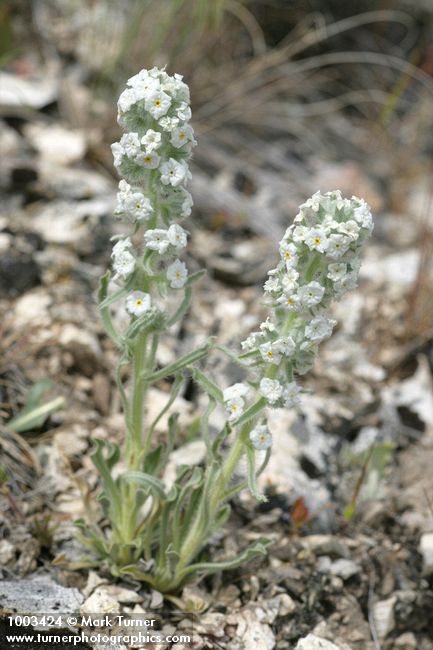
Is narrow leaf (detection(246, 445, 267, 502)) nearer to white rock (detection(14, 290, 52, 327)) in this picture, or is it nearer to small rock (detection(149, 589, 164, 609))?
small rock (detection(149, 589, 164, 609))

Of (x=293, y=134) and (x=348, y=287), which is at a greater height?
(x=293, y=134)

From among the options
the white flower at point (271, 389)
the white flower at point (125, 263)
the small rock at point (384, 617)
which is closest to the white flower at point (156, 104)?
the white flower at point (125, 263)

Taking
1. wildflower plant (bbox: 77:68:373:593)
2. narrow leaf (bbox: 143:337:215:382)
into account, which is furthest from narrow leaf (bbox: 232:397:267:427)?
narrow leaf (bbox: 143:337:215:382)

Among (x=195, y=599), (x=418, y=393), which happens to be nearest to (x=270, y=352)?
(x=195, y=599)

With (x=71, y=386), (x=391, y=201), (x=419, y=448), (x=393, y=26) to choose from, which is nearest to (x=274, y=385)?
(x=71, y=386)

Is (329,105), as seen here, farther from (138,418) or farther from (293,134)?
(138,418)

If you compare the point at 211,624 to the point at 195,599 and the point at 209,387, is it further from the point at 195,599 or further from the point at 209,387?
the point at 209,387
